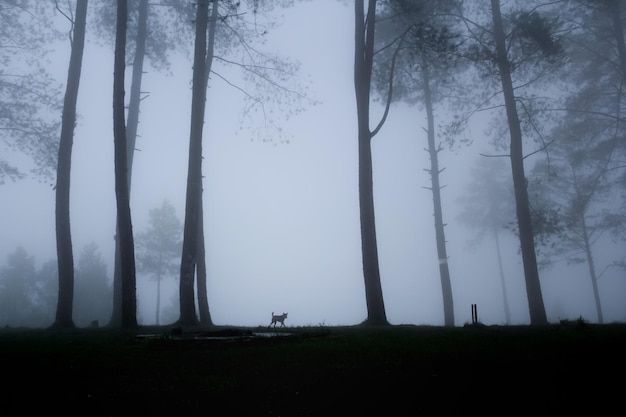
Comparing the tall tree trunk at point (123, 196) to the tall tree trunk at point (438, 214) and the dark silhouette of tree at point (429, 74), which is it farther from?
the tall tree trunk at point (438, 214)

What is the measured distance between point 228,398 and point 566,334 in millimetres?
5929

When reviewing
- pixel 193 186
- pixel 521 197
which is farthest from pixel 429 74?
pixel 193 186

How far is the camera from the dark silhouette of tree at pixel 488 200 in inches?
1396

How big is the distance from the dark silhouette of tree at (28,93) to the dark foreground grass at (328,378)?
14036 mm

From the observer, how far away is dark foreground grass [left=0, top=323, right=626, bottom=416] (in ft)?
13.0

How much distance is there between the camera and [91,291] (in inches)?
1548

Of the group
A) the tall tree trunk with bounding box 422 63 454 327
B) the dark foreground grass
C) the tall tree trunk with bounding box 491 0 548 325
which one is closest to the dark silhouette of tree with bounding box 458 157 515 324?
the tall tree trunk with bounding box 422 63 454 327

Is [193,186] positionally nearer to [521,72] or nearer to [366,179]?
[366,179]

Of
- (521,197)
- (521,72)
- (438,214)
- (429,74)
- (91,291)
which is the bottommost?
(91,291)

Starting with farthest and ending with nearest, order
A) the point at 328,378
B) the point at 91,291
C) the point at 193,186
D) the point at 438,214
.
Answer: the point at 91,291, the point at 438,214, the point at 193,186, the point at 328,378

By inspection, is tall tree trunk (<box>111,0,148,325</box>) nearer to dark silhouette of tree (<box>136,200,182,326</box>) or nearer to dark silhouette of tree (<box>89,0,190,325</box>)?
dark silhouette of tree (<box>89,0,190,325</box>)

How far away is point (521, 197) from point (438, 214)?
5532 mm

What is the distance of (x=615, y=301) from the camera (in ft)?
218

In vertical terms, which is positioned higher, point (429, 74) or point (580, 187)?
point (429, 74)
